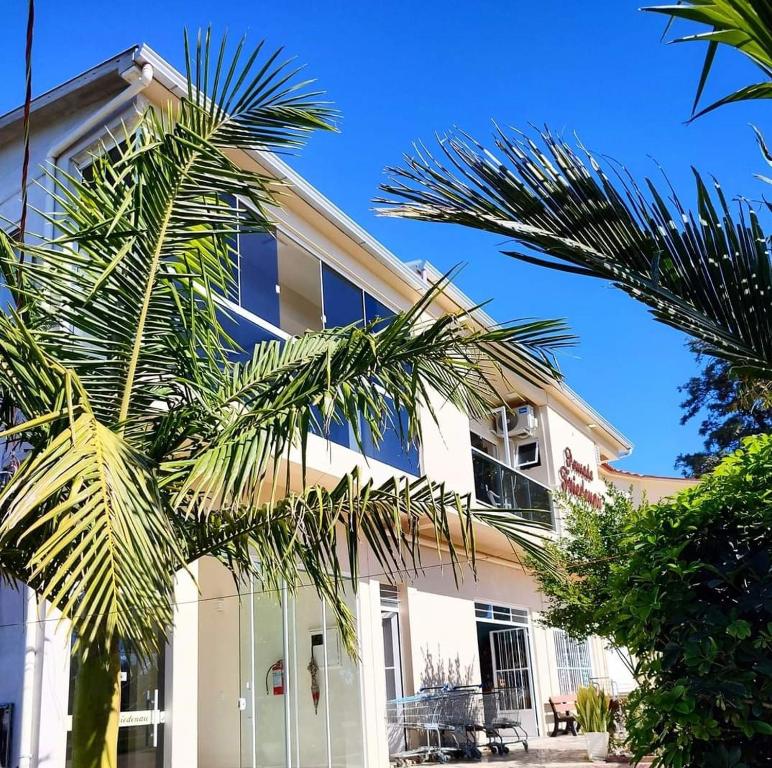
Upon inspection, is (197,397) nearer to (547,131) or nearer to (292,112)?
(292,112)

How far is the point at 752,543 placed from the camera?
3701 mm

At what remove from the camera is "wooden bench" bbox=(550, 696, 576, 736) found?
1742 cm

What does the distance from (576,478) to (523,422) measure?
331 cm

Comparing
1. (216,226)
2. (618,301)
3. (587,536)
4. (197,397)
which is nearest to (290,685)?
(587,536)

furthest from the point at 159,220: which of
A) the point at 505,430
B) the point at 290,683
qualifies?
the point at 505,430

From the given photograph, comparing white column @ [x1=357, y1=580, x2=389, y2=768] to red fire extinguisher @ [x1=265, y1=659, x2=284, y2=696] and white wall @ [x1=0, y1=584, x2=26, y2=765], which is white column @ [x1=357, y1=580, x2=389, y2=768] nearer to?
red fire extinguisher @ [x1=265, y1=659, x2=284, y2=696]

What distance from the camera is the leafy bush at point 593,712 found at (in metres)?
12.6

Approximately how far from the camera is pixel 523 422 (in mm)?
21734

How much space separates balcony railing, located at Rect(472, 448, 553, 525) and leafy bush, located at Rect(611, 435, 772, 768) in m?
12.5

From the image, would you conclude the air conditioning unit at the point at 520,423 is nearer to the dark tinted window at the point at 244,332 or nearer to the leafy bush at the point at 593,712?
the leafy bush at the point at 593,712

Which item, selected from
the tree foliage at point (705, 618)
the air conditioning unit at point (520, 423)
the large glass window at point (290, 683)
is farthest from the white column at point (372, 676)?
the air conditioning unit at point (520, 423)

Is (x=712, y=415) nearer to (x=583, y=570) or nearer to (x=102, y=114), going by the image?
(x=583, y=570)

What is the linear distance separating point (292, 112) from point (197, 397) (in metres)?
1.87

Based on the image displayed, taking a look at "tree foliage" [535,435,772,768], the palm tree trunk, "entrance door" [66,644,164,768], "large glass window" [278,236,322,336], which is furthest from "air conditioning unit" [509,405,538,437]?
the palm tree trunk
